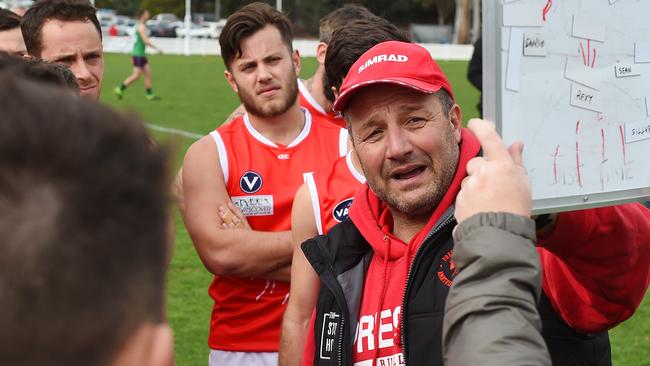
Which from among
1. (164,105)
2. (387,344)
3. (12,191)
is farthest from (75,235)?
(164,105)

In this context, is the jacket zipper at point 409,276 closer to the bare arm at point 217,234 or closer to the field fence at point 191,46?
the bare arm at point 217,234

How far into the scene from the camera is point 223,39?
5.32 meters

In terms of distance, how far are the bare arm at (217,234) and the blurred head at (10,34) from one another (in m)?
1.66

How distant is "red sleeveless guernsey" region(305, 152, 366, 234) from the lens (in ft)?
13.4

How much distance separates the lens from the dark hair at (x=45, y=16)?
16.3ft

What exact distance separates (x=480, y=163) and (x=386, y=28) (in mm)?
2790

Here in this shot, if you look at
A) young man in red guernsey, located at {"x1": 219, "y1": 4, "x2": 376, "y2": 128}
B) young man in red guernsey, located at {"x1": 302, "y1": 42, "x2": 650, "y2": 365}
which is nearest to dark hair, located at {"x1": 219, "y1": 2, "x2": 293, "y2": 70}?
young man in red guernsey, located at {"x1": 219, "y1": 4, "x2": 376, "y2": 128}

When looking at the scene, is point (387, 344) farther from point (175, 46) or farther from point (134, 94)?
point (175, 46)

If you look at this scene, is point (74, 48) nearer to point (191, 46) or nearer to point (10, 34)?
point (10, 34)

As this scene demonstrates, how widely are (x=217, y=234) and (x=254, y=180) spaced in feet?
1.18

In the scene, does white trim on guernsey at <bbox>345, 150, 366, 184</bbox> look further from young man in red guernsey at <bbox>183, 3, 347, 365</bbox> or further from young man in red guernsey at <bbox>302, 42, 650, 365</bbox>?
young man in red guernsey at <bbox>302, 42, 650, 365</bbox>

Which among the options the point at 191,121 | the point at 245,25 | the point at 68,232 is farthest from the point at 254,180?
the point at 191,121

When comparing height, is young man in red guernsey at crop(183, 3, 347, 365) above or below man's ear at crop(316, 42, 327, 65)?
below

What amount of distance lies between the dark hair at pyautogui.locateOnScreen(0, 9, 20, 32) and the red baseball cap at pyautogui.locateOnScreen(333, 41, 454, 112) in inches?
135
